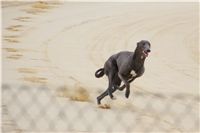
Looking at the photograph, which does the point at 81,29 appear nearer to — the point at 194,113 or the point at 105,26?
the point at 105,26

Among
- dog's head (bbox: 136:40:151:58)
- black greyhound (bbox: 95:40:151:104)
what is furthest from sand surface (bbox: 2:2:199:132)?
dog's head (bbox: 136:40:151:58)

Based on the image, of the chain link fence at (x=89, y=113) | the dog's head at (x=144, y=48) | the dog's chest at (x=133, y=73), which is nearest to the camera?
the dog's head at (x=144, y=48)

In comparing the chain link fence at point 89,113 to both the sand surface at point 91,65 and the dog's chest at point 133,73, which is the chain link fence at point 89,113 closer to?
the sand surface at point 91,65

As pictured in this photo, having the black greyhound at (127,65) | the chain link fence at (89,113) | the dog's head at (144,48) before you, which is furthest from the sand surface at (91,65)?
the dog's head at (144,48)

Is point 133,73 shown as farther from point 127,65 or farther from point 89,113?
point 89,113

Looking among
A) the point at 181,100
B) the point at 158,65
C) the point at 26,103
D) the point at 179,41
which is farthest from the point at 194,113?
the point at 179,41

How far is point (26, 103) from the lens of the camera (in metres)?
5.83

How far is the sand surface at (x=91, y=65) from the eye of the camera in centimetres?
554

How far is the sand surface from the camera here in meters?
5.54

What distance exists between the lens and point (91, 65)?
7.57 metres

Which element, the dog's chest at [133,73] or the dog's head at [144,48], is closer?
the dog's head at [144,48]

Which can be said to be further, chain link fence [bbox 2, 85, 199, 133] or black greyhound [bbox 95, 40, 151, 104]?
chain link fence [bbox 2, 85, 199, 133]

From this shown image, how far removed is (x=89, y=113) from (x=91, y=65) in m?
1.92

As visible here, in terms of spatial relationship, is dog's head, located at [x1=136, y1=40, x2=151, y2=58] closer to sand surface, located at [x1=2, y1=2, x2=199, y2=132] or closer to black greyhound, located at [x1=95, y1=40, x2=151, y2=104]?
black greyhound, located at [x1=95, y1=40, x2=151, y2=104]
